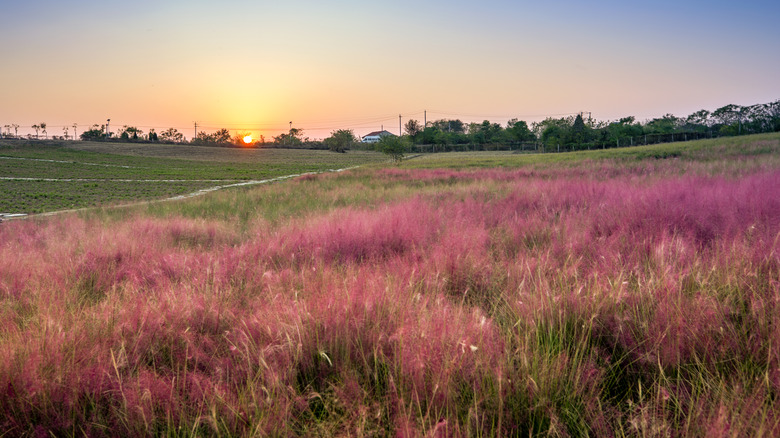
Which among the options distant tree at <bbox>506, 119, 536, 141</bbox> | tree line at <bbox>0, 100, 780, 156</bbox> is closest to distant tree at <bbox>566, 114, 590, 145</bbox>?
tree line at <bbox>0, 100, 780, 156</bbox>

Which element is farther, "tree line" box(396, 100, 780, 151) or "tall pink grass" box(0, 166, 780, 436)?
"tree line" box(396, 100, 780, 151)

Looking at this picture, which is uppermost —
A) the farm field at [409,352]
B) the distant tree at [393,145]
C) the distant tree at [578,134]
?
the distant tree at [578,134]

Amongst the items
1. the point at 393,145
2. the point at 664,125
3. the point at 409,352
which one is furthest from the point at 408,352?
the point at 664,125

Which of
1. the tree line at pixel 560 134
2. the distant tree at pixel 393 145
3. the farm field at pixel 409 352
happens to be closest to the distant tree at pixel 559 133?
the tree line at pixel 560 134

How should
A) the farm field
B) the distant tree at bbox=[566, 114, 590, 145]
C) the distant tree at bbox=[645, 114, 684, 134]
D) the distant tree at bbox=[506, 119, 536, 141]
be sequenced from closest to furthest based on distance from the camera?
the farm field, the distant tree at bbox=[566, 114, 590, 145], the distant tree at bbox=[645, 114, 684, 134], the distant tree at bbox=[506, 119, 536, 141]

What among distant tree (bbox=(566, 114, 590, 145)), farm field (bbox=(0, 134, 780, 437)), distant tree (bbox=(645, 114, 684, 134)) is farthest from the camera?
distant tree (bbox=(645, 114, 684, 134))

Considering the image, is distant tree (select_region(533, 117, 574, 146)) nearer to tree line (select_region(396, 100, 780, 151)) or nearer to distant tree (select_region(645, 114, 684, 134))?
tree line (select_region(396, 100, 780, 151))

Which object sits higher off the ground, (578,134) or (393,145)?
(578,134)

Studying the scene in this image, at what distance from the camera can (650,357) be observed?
1.68 metres

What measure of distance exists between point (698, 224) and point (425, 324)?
342 centimetres

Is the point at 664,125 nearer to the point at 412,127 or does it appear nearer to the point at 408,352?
the point at 412,127

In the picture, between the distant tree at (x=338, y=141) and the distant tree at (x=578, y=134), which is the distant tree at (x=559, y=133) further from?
the distant tree at (x=338, y=141)

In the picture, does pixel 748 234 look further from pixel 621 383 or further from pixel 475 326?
pixel 475 326

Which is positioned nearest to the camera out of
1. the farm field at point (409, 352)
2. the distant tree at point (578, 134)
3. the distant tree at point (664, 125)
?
the farm field at point (409, 352)
